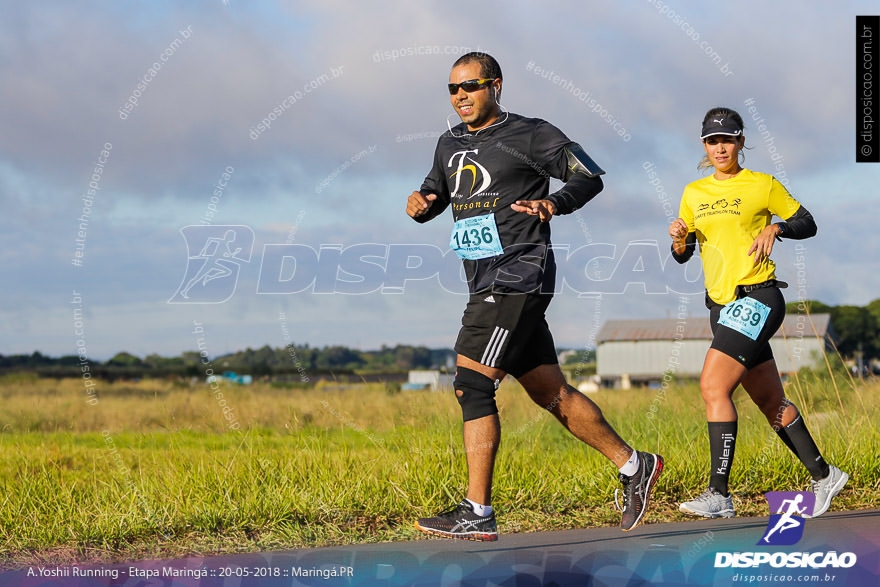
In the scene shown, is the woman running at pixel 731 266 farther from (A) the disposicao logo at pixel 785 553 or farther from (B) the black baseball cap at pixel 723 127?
(A) the disposicao logo at pixel 785 553

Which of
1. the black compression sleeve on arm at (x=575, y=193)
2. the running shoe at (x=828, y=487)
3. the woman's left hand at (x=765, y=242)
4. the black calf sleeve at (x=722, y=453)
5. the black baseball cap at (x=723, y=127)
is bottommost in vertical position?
the running shoe at (x=828, y=487)

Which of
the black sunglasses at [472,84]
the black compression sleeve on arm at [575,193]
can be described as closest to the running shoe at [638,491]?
the black compression sleeve on arm at [575,193]

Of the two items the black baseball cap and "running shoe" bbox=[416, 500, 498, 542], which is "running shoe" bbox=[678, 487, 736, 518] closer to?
"running shoe" bbox=[416, 500, 498, 542]

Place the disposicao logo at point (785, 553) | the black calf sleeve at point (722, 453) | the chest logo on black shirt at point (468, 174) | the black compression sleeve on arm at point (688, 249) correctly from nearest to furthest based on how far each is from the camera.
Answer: the disposicao logo at point (785, 553), the chest logo on black shirt at point (468, 174), the black calf sleeve at point (722, 453), the black compression sleeve on arm at point (688, 249)

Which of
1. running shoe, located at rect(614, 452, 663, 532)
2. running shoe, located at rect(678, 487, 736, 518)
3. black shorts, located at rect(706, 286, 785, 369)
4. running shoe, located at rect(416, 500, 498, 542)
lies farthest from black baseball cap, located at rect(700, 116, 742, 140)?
running shoe, located at rect(416, 500, 498, 542)

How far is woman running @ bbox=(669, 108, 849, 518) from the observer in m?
4.93

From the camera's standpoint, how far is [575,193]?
14.8ft

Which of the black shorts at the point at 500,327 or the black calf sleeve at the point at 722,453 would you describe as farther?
the black calf sleeve at the point at 722,453

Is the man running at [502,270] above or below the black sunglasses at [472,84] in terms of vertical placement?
below

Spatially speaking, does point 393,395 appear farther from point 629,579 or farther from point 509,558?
point 629,579

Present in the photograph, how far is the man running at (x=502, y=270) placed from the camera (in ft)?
14.7

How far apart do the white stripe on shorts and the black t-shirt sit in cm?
22

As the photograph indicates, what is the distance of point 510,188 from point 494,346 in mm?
818

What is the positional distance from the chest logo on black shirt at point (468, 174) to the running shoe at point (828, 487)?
269 cm
